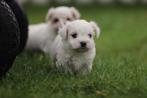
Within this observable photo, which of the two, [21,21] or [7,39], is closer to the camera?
[7,39]

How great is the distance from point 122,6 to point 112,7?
0.33 metres

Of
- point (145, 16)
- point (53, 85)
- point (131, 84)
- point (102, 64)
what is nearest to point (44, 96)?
point (53, 85)

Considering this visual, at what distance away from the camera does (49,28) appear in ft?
31.6

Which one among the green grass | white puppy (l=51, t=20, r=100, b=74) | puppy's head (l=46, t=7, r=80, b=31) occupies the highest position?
puppy's head (l=46, t=7, r=80, b=31)

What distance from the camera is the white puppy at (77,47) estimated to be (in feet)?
23.1

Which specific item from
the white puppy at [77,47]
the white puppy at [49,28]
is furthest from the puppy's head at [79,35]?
the white puppy at [49,28]

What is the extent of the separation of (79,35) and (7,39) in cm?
85

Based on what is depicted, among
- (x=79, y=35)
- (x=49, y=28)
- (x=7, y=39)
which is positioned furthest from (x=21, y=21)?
(x=7, y=39)

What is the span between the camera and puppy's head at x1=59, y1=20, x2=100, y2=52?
22.9ft

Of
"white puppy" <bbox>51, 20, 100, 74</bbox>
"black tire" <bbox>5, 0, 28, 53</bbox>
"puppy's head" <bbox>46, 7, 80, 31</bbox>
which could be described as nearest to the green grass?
"white puppy" <bbox>51, 20, 100, 74</bbox>

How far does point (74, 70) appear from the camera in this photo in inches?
293

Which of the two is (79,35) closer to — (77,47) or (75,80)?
(77,47)

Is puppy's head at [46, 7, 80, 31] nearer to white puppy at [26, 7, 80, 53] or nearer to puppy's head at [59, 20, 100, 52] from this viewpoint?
white puppy at [26, 7, 80, 53]

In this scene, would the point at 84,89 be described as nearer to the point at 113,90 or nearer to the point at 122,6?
the point at 113,90
